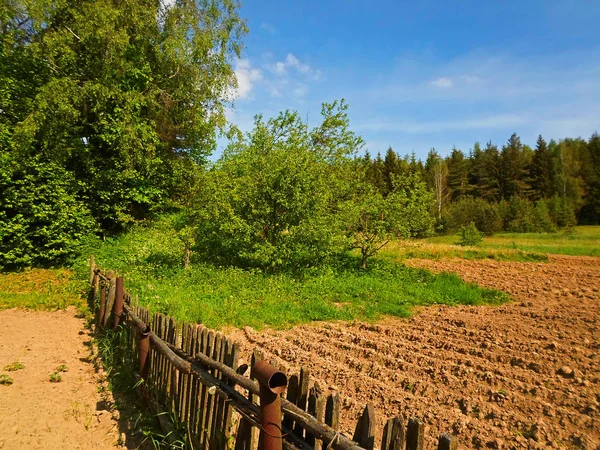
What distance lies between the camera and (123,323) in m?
5.82

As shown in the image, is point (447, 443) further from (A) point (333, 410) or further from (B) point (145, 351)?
(B) point (145, 351)

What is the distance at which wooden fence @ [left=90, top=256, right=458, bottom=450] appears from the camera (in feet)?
6.86

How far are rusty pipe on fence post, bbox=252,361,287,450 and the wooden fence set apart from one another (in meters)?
0.07

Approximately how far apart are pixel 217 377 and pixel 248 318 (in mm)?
4470

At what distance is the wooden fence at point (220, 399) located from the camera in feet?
6.86

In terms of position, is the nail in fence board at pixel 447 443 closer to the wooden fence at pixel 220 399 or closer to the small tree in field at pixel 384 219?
the wooden fence at pixel 220 399

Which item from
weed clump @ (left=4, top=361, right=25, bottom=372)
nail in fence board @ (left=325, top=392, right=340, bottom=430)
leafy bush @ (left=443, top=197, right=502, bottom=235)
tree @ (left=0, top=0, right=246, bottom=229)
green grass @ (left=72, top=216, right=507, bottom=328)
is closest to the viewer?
nail in fence board @ (left=325, top=392, right=340, bottom=430)

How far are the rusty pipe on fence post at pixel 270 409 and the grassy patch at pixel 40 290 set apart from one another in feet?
26.2

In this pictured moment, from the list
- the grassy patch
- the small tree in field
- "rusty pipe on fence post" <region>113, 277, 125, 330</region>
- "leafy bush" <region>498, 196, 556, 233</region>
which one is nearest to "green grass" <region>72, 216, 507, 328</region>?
the grassy patch

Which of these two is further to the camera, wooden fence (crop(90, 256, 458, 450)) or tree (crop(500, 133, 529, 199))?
tree (crop(500, 133, 529, 199))

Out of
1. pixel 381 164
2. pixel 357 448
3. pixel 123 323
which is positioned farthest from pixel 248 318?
pixel 381 164

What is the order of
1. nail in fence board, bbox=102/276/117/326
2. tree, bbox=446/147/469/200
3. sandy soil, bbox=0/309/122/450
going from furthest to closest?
tree, bbox=446/147/469/200, nail in fence board, bbox=102/276/117/326, sandy soil, bbox=0/309/122/450

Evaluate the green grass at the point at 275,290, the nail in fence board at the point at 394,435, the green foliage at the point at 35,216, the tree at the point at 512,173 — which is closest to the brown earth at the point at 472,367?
the green grass at the point at 275,290

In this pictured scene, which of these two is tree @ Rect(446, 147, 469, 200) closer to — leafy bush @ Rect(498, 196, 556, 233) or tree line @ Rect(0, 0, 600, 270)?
leafy bush @ Rect(498, 196, 556, 233)
